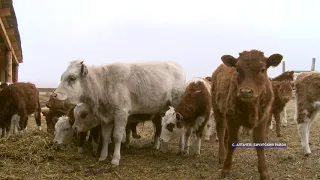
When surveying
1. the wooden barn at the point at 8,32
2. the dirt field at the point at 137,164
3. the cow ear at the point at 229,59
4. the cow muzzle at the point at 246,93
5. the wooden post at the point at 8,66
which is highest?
the wooden barn at the point at 8,32

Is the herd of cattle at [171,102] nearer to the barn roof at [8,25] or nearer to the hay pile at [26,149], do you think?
the hay pile at [26,149]

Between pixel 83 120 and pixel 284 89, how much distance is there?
6.58m

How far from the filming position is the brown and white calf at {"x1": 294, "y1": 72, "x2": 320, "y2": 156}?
7.22 metres

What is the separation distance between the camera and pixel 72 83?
649 centimetres

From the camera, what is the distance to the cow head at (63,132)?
→ 7.97 meters

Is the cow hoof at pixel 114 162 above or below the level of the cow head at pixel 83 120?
below

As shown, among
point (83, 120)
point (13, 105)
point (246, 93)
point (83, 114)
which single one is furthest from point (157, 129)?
point (246, 93)

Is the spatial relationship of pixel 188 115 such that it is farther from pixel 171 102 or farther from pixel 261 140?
pixel 261 140

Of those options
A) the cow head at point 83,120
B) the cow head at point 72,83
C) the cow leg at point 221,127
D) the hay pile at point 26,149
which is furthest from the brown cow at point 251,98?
the hay pile at point 26,149

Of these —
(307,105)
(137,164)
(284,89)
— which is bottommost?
(137,164)

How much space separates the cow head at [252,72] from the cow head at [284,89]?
18.5 feet

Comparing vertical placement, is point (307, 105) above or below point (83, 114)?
above

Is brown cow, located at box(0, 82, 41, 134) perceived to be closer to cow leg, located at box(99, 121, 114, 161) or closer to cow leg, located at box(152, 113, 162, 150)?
cow leg, located at box(99, 121, 114, 161)

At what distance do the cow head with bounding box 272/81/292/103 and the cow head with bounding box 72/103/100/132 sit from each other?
596 centimetres
